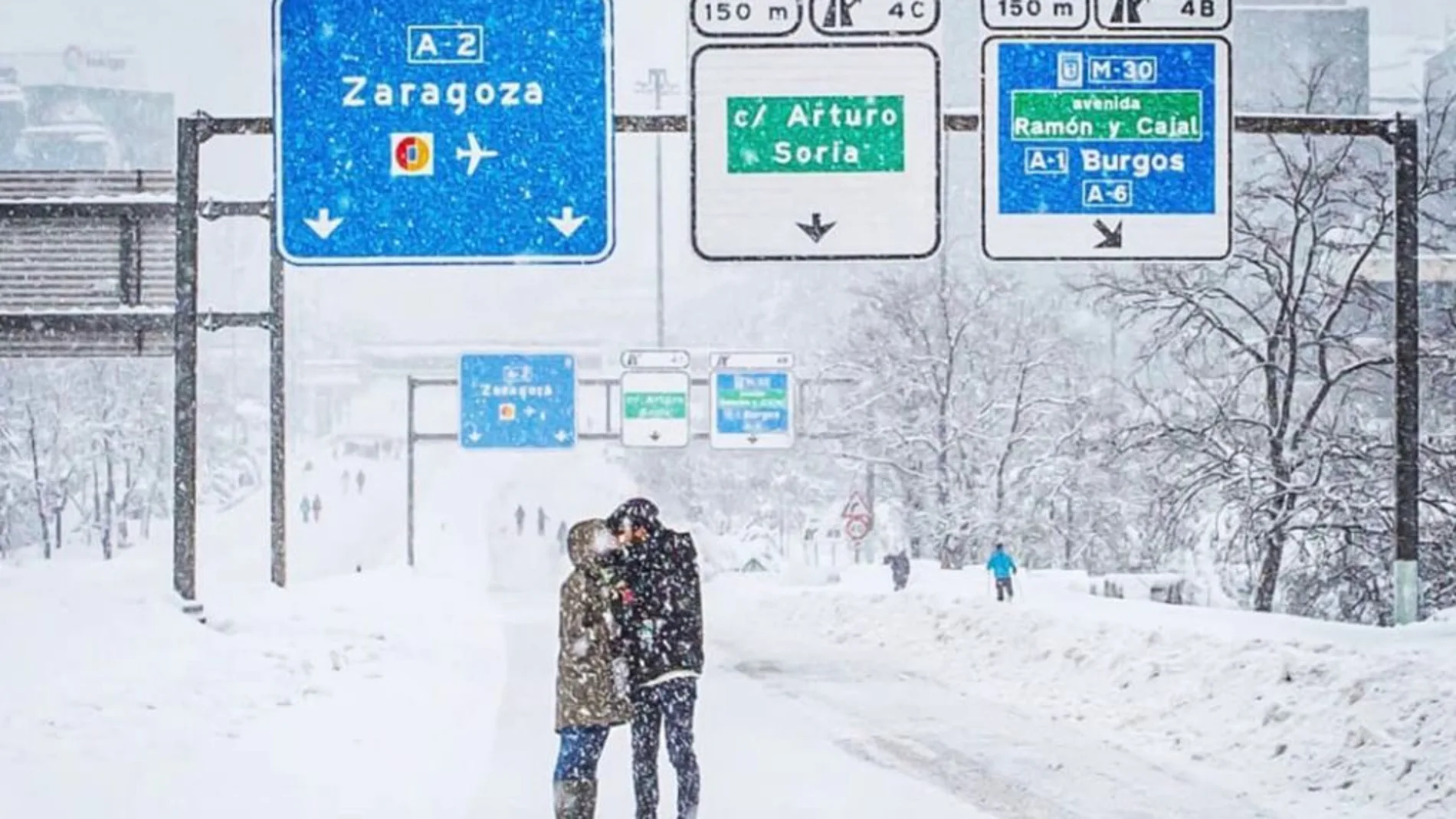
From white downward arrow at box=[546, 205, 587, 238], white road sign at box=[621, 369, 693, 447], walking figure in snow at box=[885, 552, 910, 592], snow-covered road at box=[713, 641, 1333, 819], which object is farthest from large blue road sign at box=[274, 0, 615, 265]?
walking figure in snow at box=[885, 552, 910, 592]

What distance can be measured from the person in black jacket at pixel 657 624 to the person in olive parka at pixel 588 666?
0.26ft

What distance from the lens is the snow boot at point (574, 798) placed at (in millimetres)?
9055

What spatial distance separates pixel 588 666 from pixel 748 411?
92.2 feet

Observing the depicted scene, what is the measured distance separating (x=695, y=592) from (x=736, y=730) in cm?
696

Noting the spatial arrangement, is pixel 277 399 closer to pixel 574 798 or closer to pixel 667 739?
pixel 667 739

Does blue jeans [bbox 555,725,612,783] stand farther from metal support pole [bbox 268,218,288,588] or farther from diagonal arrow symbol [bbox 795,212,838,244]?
metal support pole [bbox 268,218,288,588]

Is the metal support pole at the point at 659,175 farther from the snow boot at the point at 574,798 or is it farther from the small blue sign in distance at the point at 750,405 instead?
the snow boot at the point at 574,798

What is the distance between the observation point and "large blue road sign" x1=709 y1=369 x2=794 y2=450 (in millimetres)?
36812

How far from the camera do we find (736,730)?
52.1 ft

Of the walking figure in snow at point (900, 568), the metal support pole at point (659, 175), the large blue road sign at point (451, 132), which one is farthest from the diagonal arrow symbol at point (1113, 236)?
the metal support pole at point (659, 175)

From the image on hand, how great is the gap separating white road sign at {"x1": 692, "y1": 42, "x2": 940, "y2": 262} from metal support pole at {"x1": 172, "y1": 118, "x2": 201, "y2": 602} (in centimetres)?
824

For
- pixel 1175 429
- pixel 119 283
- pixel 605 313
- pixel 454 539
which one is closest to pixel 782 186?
pixel 119 283

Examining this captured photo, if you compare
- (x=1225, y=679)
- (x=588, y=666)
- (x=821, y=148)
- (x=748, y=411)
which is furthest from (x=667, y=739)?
(x=748, y=411)

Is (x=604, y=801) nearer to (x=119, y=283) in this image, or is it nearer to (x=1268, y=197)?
(x=119, y=283)
